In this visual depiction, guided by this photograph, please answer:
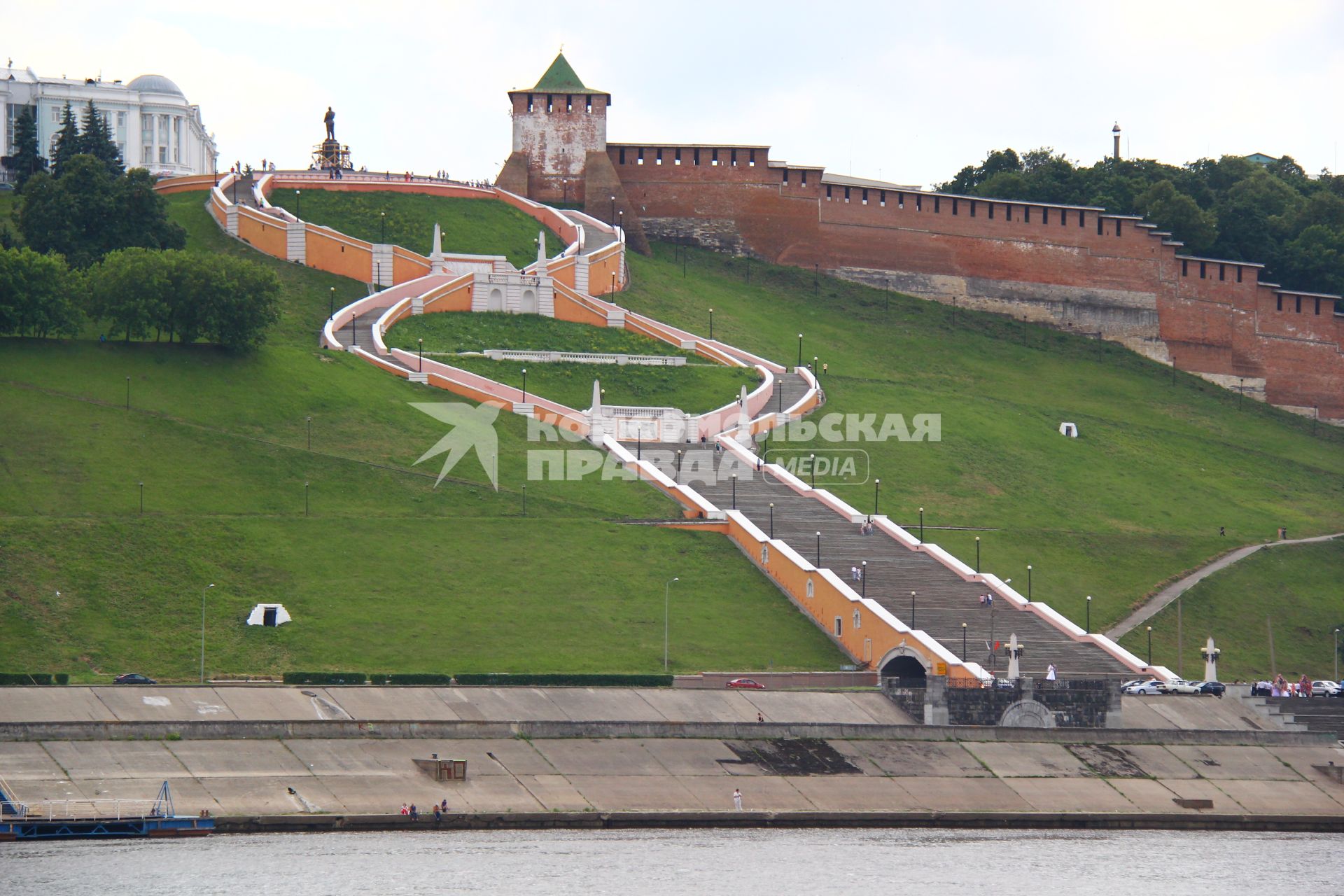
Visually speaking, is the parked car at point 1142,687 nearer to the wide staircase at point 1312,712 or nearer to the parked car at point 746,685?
the wide staircase at point 1312,712

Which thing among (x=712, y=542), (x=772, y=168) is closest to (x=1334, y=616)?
(x=712, y=542)

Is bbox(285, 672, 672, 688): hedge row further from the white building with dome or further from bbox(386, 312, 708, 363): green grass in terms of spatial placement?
the white building with dome

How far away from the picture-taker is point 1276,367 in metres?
102

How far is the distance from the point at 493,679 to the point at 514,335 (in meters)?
32.6

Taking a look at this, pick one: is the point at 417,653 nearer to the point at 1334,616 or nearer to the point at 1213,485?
the point at 1334,616

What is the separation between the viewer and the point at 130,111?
123750mm

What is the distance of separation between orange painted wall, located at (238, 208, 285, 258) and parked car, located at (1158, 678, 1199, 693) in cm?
4275

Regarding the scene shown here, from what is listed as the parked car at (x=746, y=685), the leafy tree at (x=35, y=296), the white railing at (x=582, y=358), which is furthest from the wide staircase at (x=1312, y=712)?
the leafy tree at (x=35, y=296)

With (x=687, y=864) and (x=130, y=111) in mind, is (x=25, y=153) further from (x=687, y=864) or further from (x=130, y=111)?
(x=687, y=864)

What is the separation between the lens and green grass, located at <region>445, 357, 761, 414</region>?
270ft

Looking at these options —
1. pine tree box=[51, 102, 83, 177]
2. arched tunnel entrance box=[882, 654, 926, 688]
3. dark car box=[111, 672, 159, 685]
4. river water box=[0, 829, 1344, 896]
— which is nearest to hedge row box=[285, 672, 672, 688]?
dark car box=[111, 672, 159, 685]

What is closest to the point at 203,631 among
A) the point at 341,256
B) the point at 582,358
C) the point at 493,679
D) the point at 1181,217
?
the point at 493,679

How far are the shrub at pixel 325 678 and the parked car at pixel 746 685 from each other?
30.1 ft

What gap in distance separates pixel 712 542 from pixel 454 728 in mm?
17187
